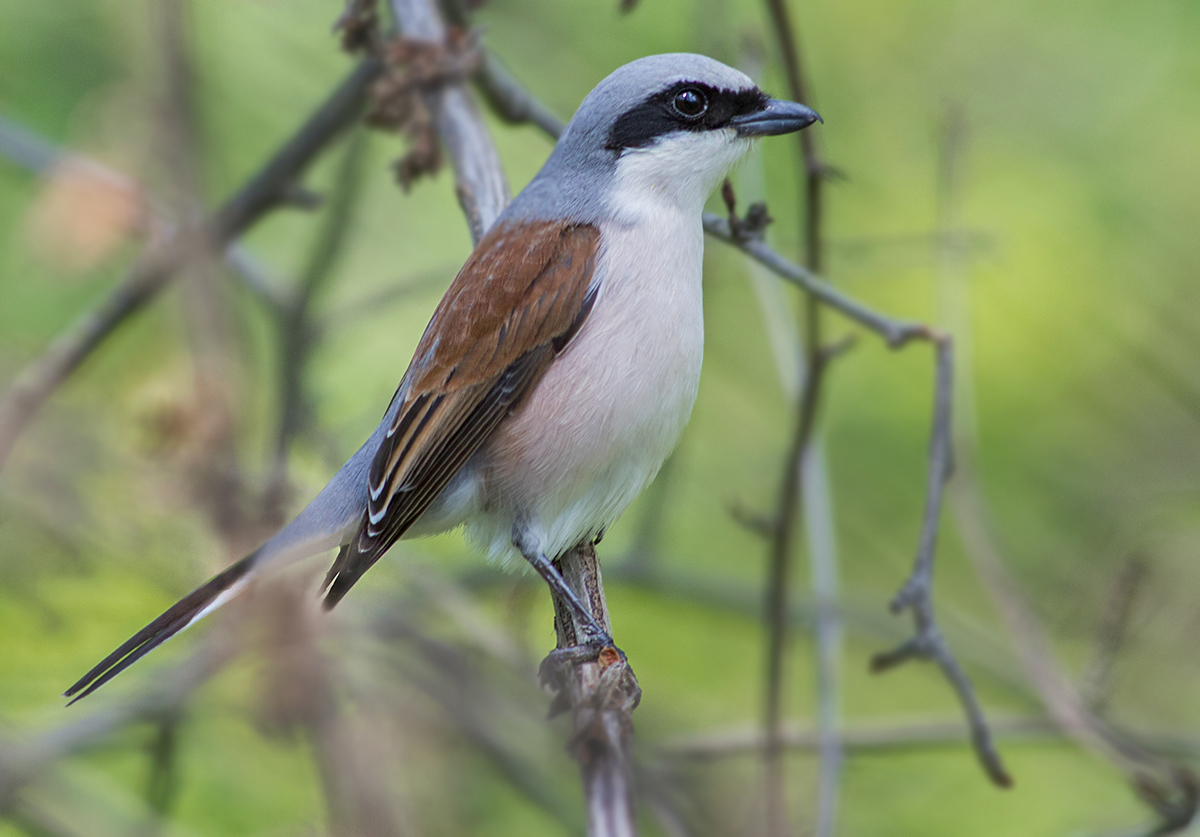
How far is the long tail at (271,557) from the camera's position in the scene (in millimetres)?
2604

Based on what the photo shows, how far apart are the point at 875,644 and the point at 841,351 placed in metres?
1.71

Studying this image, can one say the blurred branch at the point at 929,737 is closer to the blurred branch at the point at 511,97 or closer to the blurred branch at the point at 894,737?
the blurred branch at the point at 894,737

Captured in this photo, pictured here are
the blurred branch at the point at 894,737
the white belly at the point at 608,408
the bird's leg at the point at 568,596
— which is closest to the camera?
the bird's leg at the point at 568,596

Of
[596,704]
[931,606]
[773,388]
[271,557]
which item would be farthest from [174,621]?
[773,388]

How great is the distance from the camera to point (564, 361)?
2.83 metres

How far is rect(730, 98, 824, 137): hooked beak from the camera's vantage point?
111 inches

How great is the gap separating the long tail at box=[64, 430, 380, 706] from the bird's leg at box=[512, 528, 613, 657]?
0.44 metres

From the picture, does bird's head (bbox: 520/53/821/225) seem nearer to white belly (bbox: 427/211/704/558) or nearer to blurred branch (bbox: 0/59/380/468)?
white belly (bbox: 427/211/704/558)

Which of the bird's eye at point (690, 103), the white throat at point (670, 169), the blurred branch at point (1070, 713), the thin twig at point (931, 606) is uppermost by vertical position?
the bird's eye at point (690, 103)

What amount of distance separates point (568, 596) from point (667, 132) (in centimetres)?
125

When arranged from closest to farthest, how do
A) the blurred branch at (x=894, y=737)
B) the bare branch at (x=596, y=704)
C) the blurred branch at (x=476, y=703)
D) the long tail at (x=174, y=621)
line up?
the bare branch at (x=596, y=704) < the blurred branch at (x=476, y=703) < the long tail at (x=174, y=621) < the blurred branch at (x=894, y=737)

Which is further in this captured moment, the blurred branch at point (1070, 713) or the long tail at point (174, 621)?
the blurred branch at point (1070, 713)

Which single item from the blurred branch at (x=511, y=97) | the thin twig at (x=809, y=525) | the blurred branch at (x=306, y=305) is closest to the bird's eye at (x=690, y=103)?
the thin twig at (x=809, y=525)

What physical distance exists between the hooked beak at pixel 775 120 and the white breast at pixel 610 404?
0.96 feet
